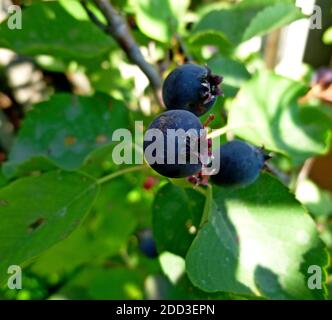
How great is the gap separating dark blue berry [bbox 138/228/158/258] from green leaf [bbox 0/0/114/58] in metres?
0.58

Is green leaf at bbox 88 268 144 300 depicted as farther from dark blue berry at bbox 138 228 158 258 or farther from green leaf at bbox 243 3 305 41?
green leaf at bbox 243 3 305 41

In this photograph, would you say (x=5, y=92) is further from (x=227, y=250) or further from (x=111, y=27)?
(x=227, y=250)

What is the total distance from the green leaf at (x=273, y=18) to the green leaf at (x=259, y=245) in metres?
0.34

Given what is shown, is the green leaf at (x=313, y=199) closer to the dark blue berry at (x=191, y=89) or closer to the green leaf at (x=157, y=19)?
the green leaf at (x=157, y=19)

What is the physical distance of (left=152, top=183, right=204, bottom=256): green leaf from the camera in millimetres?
877

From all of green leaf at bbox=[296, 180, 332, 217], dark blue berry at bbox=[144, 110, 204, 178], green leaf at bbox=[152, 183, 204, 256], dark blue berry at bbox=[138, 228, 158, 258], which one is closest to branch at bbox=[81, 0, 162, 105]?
green leaf at bbox=[152, 183, 204, 256]

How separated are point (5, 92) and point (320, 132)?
3.48 ft

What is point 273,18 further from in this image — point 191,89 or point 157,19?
point 191,89

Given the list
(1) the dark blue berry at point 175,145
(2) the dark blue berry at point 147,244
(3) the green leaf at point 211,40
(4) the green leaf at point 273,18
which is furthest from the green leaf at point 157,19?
(2) the dark blue berry at point 147,244

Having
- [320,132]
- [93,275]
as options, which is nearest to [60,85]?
[93,275]

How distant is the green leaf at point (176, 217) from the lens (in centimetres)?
88

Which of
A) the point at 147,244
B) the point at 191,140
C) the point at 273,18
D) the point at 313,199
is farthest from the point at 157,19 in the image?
the point at 313,199

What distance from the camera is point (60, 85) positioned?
65.5 inches
